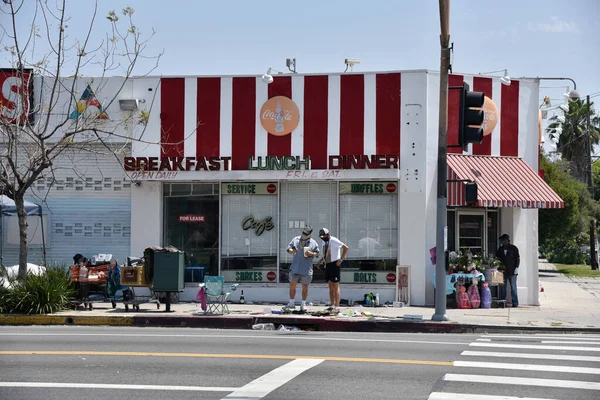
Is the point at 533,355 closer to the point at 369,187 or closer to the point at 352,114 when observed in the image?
the point at 369,187

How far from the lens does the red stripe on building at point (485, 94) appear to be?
835 inches

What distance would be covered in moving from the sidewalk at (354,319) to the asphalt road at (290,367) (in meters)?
2.10

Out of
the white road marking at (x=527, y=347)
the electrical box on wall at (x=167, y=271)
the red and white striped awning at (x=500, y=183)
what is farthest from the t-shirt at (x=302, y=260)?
the white road marking at (x=527, y=347)

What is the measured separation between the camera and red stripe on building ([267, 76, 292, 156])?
21.0 meters

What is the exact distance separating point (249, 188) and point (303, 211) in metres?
1.53

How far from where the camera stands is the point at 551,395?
8.85 m

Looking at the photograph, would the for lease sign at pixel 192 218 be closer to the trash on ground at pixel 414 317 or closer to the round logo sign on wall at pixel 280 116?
the round logo sign on wall at pixel 280 116

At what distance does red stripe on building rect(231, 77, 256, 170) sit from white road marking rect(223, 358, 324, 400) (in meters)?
10.6

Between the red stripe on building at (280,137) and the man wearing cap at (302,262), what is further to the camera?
the red stripe on building at (280,137)

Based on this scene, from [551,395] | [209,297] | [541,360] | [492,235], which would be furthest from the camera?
[492,235]

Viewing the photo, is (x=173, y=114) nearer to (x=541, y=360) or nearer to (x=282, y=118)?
(x=282, y=118)

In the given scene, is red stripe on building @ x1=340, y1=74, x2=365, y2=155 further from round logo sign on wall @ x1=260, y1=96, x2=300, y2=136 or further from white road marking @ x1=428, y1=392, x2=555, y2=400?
white road marking @ x1=428, y1=392, x2=555, y2=400

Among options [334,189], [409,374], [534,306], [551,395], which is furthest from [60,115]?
[551,395]

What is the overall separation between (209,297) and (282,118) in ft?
16.6
